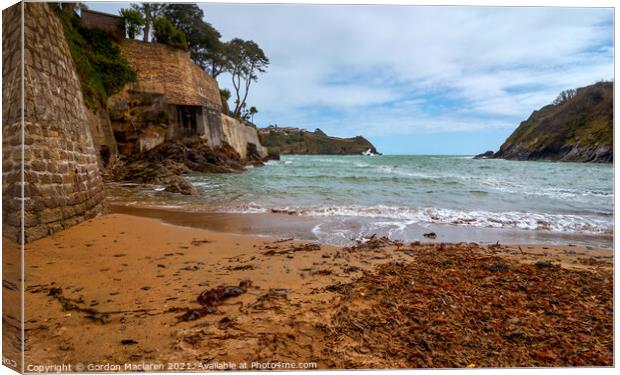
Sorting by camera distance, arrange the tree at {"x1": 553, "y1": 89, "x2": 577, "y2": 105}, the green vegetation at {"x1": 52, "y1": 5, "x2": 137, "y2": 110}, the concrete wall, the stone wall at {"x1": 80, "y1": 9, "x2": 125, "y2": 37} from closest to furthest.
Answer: the tree at {"x1": 553, "y1": 89, "x2": 577, "y2": 105}
the green vegetation at {"x1": 52, "y1": 5, "x2": 137, "y2": 110}
the stone wall at {"x1": 80, "y1": 9, "x2": 125, "y2": 37}
the concrete wall

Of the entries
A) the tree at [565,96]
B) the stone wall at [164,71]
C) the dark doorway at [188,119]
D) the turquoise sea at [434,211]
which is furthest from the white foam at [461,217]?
the stone wall at [164,71]

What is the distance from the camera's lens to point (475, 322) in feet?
6.10

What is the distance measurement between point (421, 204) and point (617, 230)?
19.2 feet

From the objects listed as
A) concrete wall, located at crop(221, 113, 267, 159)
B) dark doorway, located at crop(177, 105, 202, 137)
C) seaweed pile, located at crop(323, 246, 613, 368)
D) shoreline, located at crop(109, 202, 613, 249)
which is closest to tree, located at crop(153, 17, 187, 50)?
dark doorway, located at crop(177, 105, 202, 137)

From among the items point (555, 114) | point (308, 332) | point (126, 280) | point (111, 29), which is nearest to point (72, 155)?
point (126, 280)

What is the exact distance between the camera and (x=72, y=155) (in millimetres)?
3756

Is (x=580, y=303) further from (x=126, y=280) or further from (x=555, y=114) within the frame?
(x=126, y=280)

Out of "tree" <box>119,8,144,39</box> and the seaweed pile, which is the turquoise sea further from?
"tree" <box>119,8,144,39</box>

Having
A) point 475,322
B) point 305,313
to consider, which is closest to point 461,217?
point 475,322

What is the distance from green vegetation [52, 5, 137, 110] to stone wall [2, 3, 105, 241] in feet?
40.1

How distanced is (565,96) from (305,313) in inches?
122

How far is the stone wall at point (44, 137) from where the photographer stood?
2.04 m

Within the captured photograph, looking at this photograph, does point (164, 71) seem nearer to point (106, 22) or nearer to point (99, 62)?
point (99, 62)

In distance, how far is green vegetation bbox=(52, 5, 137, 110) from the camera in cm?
1464
